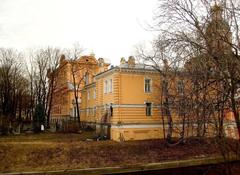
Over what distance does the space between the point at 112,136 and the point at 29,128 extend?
15.7 metres

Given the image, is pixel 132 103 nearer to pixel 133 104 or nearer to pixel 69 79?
pixel 133 104

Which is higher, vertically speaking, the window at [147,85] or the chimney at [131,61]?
the chimney at [131,61]

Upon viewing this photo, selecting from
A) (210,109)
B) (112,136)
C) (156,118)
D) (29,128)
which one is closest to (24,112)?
(29,128)

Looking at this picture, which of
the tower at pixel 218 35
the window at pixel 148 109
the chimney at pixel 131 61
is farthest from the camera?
the chimney at pixel 131 61

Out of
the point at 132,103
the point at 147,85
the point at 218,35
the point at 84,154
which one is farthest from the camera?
the point at 147,85

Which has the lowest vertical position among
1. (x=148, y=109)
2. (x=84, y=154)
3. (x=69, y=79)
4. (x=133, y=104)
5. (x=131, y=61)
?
(x=84, y=154)

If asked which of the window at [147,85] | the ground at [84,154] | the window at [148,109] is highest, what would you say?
the window at [147,85]

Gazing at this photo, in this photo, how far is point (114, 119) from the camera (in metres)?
24.0

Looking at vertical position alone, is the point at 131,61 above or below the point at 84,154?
above

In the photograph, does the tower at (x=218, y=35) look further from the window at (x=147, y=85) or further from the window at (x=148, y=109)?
the window at (x=148, y=109)

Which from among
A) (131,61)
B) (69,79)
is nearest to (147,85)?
(131,61)

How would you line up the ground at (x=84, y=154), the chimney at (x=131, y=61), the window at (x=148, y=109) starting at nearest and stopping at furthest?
the ground at (x=84, y=154) → the window at (x=148, y=109) → the chimney at (x=131, y=61)

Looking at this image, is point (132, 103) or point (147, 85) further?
point (147, 85)

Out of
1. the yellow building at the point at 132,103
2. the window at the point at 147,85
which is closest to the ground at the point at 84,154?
the yellow building at the point at 132,103
